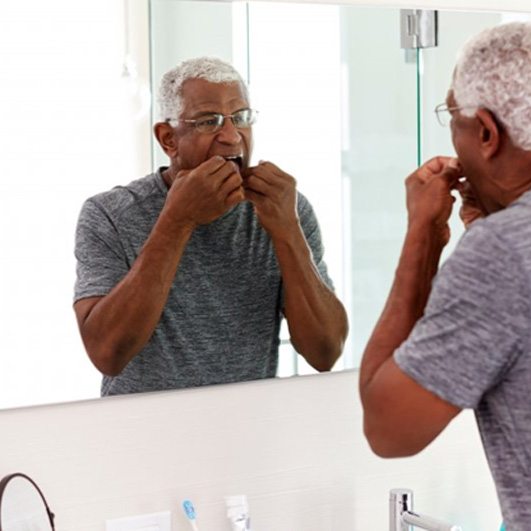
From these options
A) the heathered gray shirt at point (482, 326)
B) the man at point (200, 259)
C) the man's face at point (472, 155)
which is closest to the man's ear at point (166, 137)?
the man at point (200, 259)

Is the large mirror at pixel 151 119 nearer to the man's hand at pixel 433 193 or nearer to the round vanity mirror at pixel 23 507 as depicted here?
the round vanity mirror at pixel 23 507

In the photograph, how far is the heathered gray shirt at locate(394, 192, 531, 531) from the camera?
3.11 ft

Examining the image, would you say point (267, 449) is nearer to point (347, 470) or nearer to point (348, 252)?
point (347, 470)

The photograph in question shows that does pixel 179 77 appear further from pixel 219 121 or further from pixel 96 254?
pixel 96 254

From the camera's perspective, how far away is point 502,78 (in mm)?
1039

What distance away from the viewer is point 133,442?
136 centimetres

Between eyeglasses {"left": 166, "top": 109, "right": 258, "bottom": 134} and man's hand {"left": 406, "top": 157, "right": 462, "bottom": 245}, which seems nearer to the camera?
man's hand {"left": 406, "top": 157, "right": 462, "bottom": 245}

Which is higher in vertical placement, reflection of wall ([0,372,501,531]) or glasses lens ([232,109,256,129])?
glasses lens ([232,109,256,129])

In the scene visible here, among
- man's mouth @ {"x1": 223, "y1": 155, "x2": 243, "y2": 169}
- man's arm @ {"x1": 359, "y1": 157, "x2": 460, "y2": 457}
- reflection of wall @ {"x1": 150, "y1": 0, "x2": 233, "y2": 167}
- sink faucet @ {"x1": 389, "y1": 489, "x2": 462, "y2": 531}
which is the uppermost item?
reflection of wall @ {"x1": 150, "y1": 0, "x2": 233, "y2": 167}

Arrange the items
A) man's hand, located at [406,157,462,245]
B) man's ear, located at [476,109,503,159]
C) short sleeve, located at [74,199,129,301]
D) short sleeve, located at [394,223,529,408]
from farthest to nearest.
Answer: short sleeve, located at [74,199,129,301] < man's hand, located at [406,157,462,245] < man's ear, located at [476,109,503,159] < short sleeve, located at [394,223,529,408]

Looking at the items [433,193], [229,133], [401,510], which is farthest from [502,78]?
[401,510]

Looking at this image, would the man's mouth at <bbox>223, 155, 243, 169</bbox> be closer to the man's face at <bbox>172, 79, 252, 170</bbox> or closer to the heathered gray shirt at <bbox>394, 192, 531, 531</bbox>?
the man's face at <bbox>172, 79, 252, 170</bbox>

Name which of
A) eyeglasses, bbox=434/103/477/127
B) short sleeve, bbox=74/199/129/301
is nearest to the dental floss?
short sleeve, bbox=74/199/129/301

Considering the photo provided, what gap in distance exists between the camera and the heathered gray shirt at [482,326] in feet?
3.11
